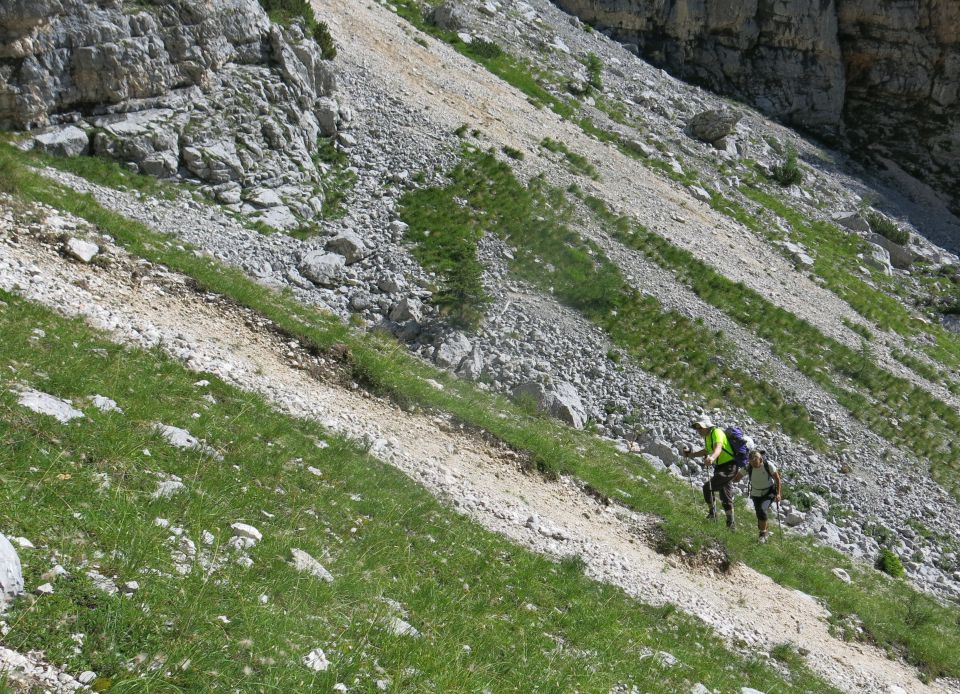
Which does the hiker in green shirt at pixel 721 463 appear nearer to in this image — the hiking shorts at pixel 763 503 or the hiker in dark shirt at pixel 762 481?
the hiker in dark shirt at pixel 762 481

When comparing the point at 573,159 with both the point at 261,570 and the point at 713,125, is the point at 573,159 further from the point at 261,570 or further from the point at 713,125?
the point at 261,570

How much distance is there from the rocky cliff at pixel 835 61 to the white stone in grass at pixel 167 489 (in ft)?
219

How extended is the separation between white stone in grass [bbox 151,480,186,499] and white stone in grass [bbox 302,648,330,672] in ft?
7.80

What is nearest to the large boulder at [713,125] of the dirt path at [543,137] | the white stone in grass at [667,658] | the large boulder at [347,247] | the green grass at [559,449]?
the dirt path at [543,137]

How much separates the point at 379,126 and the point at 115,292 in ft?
57.6

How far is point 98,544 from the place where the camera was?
5.29 metres

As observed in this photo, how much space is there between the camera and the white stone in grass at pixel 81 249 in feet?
47.6

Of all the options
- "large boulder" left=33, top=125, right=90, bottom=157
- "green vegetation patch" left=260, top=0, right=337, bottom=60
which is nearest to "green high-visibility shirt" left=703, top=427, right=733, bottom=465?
"large boulder" left=33, top=125, right=90, bottom=157

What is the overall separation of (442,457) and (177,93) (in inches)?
683

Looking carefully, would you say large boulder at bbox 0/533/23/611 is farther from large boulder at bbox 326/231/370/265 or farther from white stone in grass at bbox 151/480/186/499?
large boulder at bbox 326/231/370/265

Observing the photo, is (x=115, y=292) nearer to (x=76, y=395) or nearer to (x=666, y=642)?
(x=76, y=395)

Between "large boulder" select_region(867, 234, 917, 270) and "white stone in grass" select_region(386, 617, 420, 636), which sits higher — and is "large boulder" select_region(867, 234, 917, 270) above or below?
above

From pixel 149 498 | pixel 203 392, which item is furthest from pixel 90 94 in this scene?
pixel 149 498

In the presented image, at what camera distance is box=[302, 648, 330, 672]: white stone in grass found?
199 inches
